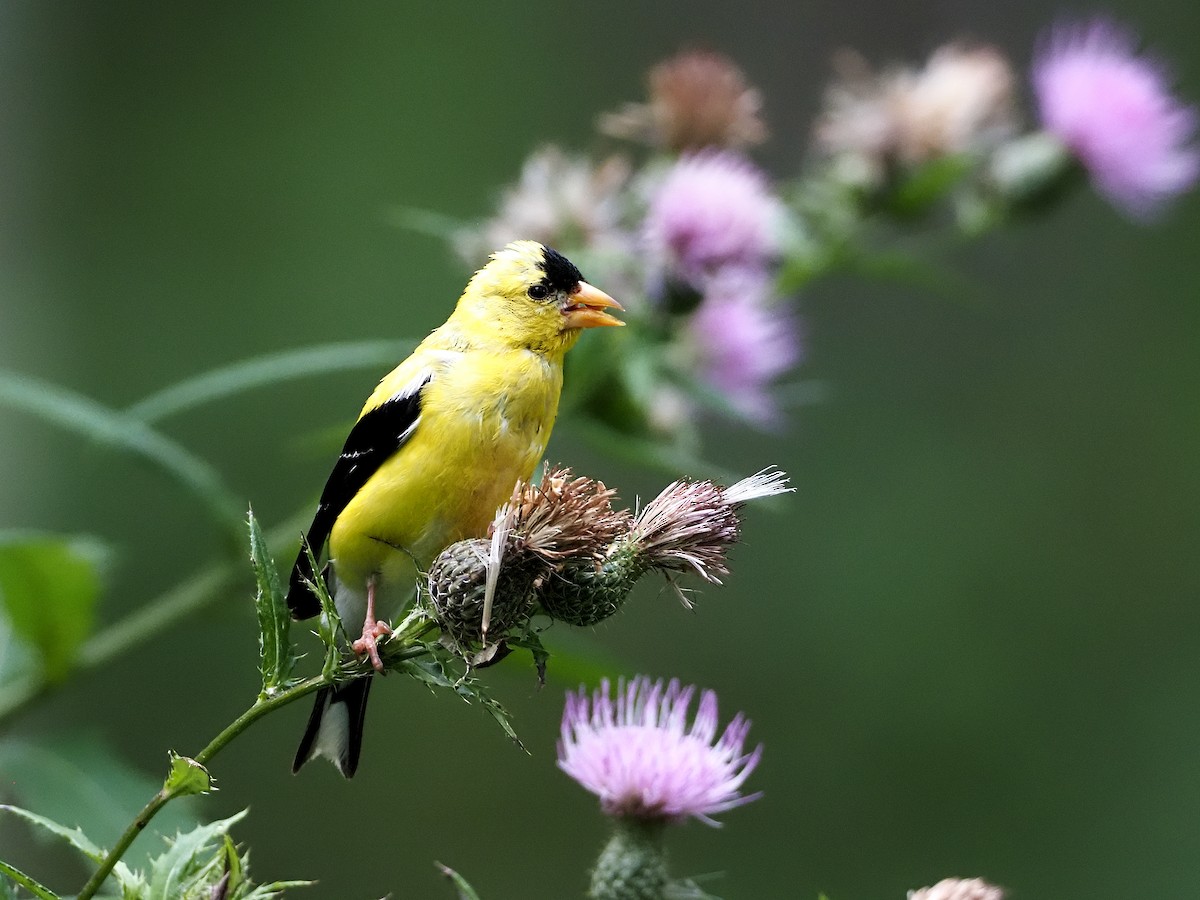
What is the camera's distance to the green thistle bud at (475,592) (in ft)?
4.05

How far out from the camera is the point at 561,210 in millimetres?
2377

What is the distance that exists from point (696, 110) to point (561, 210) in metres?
0.36

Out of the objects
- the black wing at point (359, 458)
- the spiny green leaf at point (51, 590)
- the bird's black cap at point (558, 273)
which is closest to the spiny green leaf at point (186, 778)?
the black wing at point (359, 458)

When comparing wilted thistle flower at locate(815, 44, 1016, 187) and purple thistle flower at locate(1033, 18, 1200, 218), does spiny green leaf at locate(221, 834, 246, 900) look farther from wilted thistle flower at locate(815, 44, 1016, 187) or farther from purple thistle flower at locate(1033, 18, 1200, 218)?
purple thistle flower at locate(1033, 18, 1200, 218)

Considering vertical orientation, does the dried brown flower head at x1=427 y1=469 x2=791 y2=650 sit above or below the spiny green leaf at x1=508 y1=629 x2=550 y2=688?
above

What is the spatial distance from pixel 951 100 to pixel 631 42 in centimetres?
347

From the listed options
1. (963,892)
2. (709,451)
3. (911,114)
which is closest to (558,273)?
(963,892)

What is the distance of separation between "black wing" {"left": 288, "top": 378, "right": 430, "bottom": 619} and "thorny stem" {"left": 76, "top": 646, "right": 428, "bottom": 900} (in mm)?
553

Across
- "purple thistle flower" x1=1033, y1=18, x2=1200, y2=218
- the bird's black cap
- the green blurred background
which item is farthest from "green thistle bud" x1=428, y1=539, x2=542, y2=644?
the green blurred background

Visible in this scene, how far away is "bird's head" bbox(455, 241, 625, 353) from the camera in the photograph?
1.76 metres

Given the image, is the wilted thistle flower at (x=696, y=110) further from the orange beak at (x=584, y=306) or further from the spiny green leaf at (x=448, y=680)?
the spiny green leaf at (x=448, y=680)

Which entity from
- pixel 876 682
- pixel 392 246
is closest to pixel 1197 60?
pixel 876 682

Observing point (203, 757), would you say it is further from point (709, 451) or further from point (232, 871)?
point (709, 451)

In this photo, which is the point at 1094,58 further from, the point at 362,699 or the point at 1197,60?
the point at 1197,60
